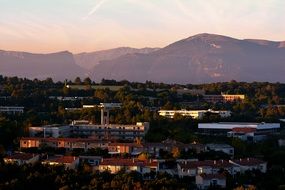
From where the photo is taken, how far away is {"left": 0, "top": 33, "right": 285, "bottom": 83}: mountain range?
115m

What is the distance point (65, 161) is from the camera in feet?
67.2

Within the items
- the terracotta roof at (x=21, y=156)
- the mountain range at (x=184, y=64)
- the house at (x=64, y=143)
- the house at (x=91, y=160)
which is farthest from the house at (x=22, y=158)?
the mountain range at (x=184, y=64)

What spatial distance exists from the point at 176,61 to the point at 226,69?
12.8 metres

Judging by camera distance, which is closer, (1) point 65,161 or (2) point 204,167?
(1) point 65,161

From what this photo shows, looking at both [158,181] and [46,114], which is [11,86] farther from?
[158,181]

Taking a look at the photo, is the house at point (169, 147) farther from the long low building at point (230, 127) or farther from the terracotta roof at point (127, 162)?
the long low building at point (230, 127)

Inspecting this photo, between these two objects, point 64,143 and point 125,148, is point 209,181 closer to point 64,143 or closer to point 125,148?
point 125,148

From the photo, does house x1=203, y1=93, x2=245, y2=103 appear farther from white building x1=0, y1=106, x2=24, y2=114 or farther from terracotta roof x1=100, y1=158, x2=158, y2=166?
terracotta roof x1=100, y1=158, x2=158, y2=166

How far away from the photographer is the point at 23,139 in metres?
24.3

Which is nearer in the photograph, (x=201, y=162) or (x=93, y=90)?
(x=201, y=162)

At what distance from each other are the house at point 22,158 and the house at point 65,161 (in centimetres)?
39

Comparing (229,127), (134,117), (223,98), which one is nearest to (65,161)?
(134,117)

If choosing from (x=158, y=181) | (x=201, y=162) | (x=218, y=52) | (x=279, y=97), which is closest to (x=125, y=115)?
(x=201, y=162)

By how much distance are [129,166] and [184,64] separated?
4205 inches
